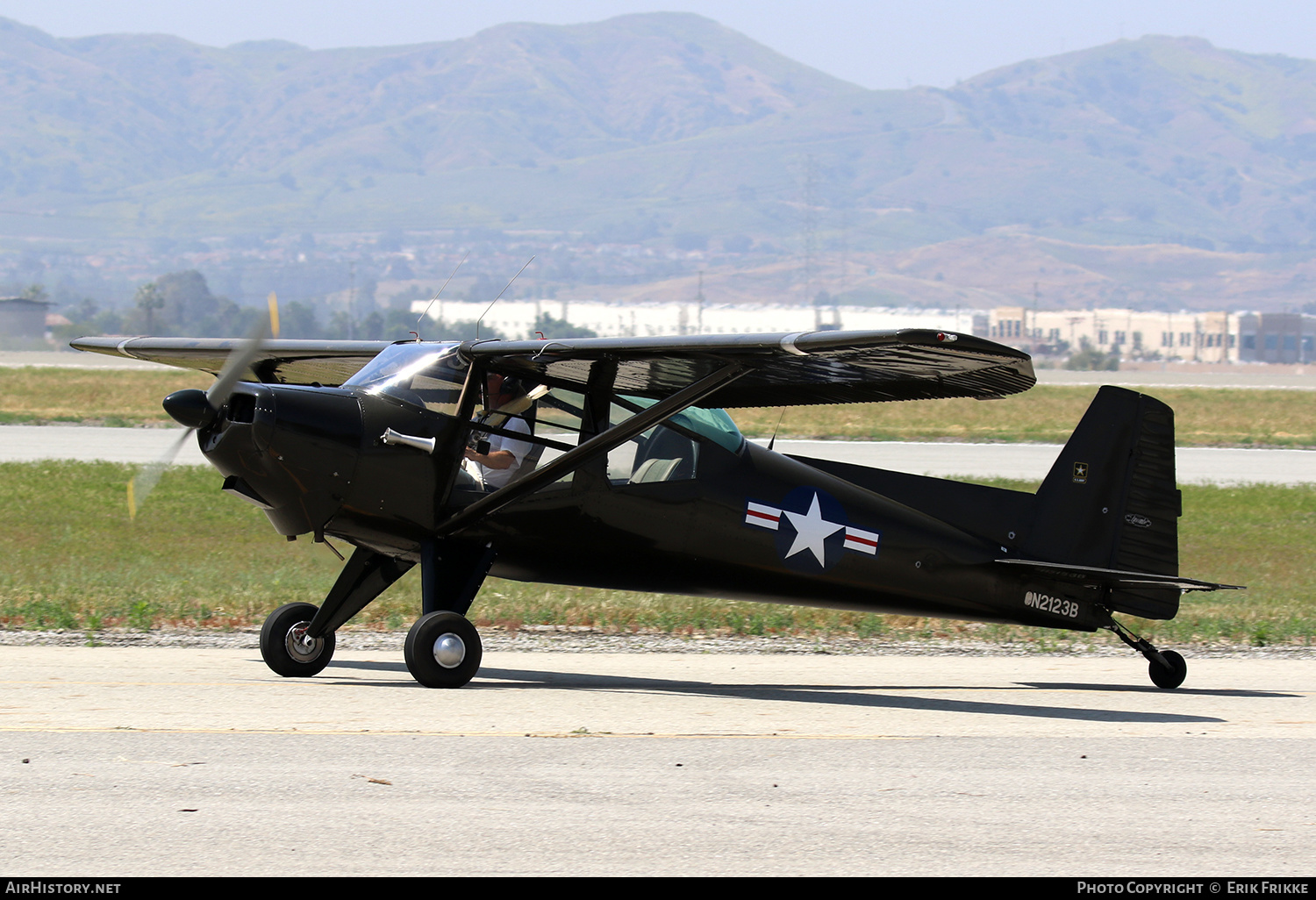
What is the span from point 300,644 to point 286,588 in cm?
441

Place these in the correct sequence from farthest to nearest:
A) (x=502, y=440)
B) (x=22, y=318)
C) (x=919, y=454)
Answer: (x=22, y=318)
(x=919, y=454)
(x=502, y=440)

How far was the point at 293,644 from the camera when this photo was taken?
1001cm

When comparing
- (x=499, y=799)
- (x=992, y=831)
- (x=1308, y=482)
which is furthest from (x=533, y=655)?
(x=1308, y=482)

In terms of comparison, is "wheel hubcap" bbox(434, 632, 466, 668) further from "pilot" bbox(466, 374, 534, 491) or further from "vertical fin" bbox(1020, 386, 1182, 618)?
"vertical fin" bbox(1020, 386, 1182, 618)

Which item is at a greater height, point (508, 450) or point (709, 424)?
point (709, 424)

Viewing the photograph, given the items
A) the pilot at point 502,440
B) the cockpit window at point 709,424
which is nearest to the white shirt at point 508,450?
the pilot at point 502,440

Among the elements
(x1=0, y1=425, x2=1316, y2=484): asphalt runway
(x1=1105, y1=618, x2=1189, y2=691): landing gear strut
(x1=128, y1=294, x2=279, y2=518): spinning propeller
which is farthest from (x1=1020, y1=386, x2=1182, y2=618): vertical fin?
(x1=0, y1=425, x2=1316, y2=484): asphalt runway

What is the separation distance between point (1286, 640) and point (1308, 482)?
17162 mm

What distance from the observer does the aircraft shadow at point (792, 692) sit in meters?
9.15

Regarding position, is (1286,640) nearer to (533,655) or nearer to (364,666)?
(533,655)

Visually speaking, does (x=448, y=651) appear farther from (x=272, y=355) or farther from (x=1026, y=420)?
(x=1026, y=420)

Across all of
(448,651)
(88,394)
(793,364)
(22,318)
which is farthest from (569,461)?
(22,318)

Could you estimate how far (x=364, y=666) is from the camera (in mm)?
10719

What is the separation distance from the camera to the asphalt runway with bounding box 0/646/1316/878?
5.41m
